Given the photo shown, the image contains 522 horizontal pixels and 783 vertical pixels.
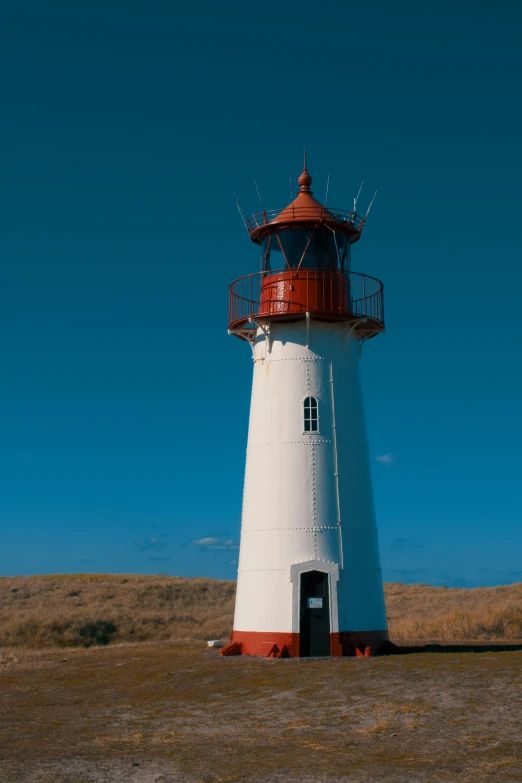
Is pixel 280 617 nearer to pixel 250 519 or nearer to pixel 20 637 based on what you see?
pixel 250 519

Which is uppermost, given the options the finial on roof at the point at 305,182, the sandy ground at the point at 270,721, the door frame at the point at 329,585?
the finial on roof at the point at 305,182

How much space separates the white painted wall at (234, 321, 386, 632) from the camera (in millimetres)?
22172

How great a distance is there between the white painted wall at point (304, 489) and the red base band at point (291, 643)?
168mm

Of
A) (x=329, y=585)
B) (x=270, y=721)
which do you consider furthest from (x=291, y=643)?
(x=270, y=721)

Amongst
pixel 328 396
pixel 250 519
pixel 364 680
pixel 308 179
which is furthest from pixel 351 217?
pixel 364 680

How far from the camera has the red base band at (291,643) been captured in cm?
2169

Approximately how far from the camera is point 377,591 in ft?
75.2

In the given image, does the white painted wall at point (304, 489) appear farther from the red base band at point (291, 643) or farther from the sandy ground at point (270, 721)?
the sandy ground at point (270, 721)

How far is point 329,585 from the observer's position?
862 inches

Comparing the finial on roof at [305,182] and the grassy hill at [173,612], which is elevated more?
the finial on roof at [305,182]

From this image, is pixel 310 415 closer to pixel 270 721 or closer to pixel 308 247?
pixel 308 247

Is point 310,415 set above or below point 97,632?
above

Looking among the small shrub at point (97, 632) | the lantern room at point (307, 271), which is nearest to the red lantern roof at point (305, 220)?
the lantern room at point (307, 271)

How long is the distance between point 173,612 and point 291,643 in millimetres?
19485
